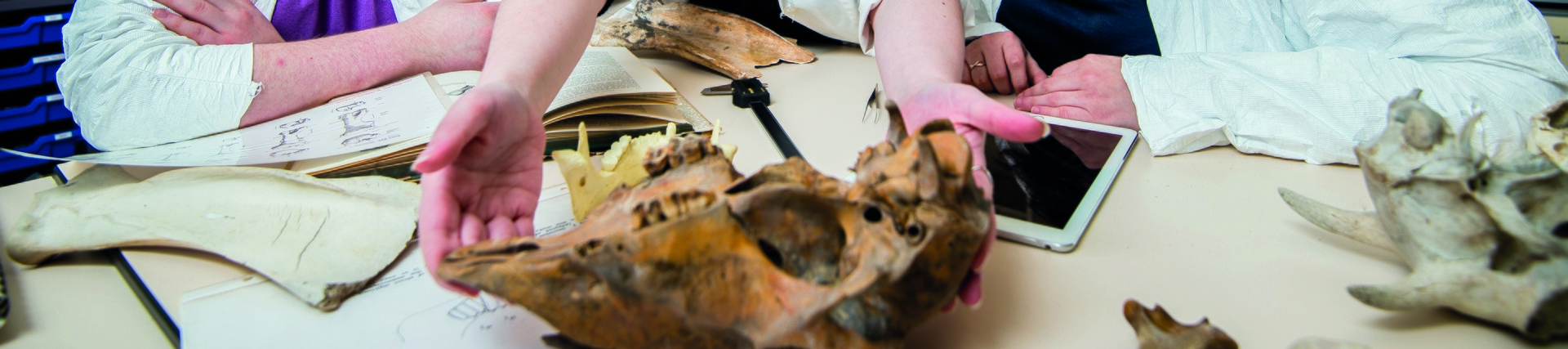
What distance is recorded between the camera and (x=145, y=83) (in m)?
1.11

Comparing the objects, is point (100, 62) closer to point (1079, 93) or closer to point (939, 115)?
point (939, 115)

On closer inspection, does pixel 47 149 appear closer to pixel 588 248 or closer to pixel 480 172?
pixel 480 172

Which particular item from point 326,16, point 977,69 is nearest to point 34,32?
point 326,16

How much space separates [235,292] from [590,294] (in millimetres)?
431

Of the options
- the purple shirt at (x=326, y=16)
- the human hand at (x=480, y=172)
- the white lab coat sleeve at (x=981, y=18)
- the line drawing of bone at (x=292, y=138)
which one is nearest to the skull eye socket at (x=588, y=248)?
the human hand at (x=480, y=172)

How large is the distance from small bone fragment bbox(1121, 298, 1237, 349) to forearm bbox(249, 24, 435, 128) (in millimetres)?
1145

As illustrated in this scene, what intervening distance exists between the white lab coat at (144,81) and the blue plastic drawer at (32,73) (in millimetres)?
697

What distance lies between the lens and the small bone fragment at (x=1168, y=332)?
0.58 meters

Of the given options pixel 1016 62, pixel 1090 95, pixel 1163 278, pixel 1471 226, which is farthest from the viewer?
pixel 1016 62

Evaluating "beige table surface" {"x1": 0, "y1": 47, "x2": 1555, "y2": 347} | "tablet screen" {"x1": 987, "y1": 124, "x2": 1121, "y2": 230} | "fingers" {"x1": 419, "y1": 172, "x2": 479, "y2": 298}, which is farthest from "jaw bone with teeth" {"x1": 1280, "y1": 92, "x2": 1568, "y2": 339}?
"fingers" {"x1": 419, "y1": 172, "x2": 479, "y2": 298}

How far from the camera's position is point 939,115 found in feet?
2.61

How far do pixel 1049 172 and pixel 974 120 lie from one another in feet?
0.94

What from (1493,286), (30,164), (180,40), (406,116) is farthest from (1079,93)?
(30,164)

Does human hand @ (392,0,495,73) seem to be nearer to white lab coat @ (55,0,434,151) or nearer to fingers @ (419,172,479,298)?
white lab coat @ (55,0,434,151)
